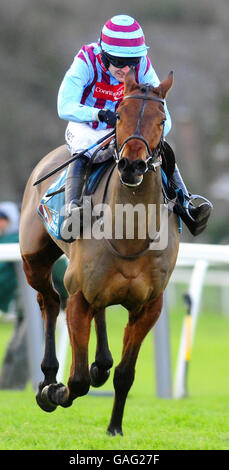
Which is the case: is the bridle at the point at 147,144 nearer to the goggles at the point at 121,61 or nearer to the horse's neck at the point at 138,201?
the horse's neck at the point at 138,201

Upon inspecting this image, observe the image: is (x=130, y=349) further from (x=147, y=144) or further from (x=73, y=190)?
(x=147, y=144)

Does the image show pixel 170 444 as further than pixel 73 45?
No

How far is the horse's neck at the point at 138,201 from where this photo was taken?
206 inches

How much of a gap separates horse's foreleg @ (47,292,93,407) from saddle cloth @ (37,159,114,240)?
458 millimetres

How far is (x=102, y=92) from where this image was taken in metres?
6.01

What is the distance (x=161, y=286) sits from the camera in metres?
5.62

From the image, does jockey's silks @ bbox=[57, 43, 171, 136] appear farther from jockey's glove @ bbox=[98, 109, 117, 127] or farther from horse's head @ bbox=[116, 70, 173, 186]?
horse's head @ bbox=[116, 70, 173, 186]

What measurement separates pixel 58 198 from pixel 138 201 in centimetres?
90

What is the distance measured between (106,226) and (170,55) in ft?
84.5

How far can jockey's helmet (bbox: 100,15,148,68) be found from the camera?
560cm

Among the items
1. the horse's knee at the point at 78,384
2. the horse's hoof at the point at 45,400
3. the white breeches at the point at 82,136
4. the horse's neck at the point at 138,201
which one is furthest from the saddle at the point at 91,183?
the horse's hoof at the point at 45,400

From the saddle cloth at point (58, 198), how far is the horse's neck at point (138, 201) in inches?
11.5
